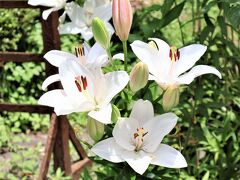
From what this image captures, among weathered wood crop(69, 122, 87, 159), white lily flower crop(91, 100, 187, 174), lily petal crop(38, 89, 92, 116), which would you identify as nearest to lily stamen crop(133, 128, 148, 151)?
white lily flower crop(91, 100, 187, 174)

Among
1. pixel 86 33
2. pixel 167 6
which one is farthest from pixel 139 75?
pixel 167 6

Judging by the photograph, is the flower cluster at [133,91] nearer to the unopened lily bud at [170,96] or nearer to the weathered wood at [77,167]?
the unopened lily bud at [170,96]

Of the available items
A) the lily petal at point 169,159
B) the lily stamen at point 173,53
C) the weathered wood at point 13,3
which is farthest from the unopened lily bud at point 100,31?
the weathered wood at point 13,3

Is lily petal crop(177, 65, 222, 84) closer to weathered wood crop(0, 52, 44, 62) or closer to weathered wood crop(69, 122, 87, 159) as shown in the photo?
weathered wood crop(0, 52, 44, 62)

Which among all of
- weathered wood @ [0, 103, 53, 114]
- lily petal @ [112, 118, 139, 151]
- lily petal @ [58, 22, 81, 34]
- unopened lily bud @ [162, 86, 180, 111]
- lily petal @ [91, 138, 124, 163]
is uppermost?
lily petal @ [58, 22, 81, 34]

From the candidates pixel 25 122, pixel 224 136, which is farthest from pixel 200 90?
pixel 25 122

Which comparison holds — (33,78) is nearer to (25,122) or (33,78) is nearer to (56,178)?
(25,122)
